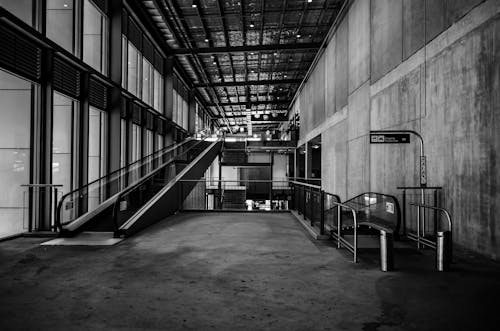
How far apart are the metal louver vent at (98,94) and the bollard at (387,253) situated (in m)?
10.9

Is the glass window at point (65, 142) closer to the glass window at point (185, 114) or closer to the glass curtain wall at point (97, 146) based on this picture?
the glass curtain wall at point (97, 146)

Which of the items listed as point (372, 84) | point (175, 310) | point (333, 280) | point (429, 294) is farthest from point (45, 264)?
point (372, 84)

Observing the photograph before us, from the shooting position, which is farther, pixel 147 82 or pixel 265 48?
pixel 265 48

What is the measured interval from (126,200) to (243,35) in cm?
1264

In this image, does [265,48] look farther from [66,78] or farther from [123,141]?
[66,78]

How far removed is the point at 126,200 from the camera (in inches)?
400

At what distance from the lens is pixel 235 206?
29.3 metres

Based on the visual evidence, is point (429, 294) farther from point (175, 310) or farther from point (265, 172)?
point (265, 172)

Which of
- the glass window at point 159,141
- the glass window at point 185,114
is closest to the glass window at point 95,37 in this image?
the glass window at point 159,141

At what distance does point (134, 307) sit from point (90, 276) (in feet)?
5.41

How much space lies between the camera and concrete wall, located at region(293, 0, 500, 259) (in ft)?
18.2

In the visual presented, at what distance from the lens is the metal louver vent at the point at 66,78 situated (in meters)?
9.59

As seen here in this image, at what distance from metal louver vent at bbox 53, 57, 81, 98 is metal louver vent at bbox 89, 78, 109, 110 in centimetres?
70

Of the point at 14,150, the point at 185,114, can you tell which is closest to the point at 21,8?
the point at 14,150
